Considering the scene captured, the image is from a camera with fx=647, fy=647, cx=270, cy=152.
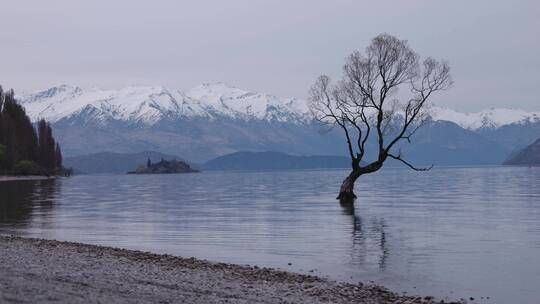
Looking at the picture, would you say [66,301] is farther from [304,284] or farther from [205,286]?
[304,284]

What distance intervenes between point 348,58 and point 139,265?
54676 mm

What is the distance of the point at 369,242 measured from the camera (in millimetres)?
39438

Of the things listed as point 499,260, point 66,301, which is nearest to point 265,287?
Answer: point 66,301

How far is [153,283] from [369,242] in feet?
62.5

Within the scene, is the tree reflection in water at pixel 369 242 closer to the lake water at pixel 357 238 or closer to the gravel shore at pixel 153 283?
the lake water at pixel 357 238

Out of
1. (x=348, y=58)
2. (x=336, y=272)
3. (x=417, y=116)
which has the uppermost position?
(x=348, y=58)

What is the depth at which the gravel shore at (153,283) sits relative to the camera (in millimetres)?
20125

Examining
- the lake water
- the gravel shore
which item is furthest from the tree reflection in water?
the gravel shore

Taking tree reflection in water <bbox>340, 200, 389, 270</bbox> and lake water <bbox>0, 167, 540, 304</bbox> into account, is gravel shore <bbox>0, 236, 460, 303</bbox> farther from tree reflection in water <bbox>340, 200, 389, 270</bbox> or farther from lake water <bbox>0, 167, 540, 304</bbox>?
tree reflection in water <bbox>340, 200, 389, 270</bbox>

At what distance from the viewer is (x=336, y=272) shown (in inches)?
1142

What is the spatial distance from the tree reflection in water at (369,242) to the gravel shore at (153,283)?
246 inches

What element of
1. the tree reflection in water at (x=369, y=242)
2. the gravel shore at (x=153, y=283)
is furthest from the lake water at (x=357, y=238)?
the gravel shore at (x=153, y=283)

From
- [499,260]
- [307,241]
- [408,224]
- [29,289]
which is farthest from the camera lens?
[408,224]

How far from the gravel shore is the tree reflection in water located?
6253 millimetres
